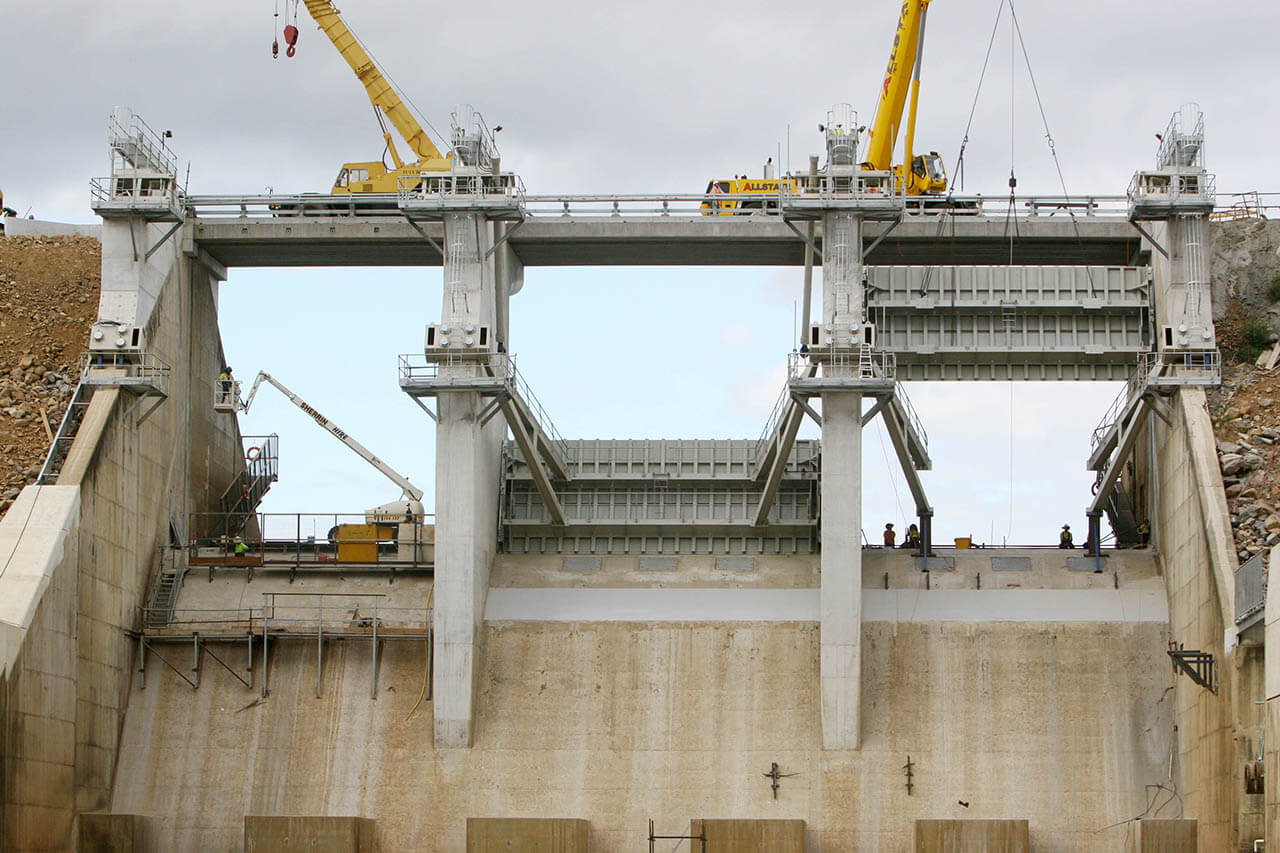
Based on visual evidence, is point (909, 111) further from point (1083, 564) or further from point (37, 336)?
point (37, 336)

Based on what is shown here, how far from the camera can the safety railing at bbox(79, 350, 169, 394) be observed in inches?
1852

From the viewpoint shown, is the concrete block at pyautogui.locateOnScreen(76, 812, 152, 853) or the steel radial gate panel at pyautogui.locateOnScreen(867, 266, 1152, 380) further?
the steel radial gate panel at pyautogui.locateOnScreen(867, 266, 1152, 380)

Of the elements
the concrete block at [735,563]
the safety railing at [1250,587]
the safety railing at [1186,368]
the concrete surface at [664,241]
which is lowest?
the safety railing at [1250,587]

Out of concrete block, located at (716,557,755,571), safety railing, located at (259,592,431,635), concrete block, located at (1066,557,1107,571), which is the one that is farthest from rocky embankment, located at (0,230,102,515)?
concrete block, located at (1066,557,1107,571)

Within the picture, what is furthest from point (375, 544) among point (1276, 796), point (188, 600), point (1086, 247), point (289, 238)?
point (1276, 796)

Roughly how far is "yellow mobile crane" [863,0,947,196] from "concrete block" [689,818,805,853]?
21786mm

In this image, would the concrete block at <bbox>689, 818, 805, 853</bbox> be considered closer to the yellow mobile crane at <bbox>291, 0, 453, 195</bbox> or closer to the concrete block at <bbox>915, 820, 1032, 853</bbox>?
the concrete block at <bbox>915, 820, 1032, 853</bbox>

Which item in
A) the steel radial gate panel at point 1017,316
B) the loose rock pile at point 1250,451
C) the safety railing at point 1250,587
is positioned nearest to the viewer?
the safety railing at point 1250,587

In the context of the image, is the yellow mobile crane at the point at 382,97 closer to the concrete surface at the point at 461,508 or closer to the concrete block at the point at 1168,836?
the concrete surface at the point at 461,508

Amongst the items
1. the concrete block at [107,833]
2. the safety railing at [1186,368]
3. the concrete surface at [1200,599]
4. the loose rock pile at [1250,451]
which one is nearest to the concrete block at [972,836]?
the concrete surface at [1200,599]

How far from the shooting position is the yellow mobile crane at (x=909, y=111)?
56.9 metres

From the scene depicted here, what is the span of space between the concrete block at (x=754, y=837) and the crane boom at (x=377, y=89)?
3434 centimetres

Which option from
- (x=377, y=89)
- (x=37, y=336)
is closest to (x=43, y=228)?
(x=37, y=336)

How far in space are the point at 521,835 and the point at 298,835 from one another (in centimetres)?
493
